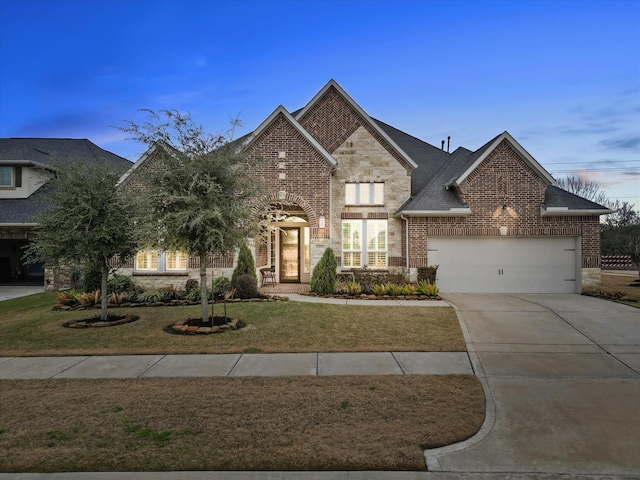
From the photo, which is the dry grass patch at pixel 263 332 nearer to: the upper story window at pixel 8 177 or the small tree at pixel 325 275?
the small tree at pixel 325 275

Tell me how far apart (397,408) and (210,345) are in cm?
479

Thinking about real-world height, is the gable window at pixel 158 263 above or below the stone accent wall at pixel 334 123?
below

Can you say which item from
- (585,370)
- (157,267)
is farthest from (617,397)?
(157,267)

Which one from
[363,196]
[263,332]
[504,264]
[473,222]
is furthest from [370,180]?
[263,332]

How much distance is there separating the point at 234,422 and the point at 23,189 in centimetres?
2114

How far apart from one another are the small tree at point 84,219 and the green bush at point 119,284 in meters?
4.77

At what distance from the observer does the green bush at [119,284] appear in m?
15.3

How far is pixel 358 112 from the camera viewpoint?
1773cm

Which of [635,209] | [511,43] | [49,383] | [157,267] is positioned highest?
[511,43]

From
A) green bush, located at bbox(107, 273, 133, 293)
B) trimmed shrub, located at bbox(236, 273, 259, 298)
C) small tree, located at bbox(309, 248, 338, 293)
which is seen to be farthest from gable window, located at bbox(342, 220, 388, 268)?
green bush, located at bbox(107, 273, 133, 293)

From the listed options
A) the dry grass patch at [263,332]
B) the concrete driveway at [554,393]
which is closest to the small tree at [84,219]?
the dry grass patch at [263,332]

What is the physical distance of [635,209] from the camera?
50000 mm

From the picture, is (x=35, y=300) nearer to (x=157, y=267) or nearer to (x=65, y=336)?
(x=157, y=267)

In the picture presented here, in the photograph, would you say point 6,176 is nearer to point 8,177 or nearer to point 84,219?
point 8,177
